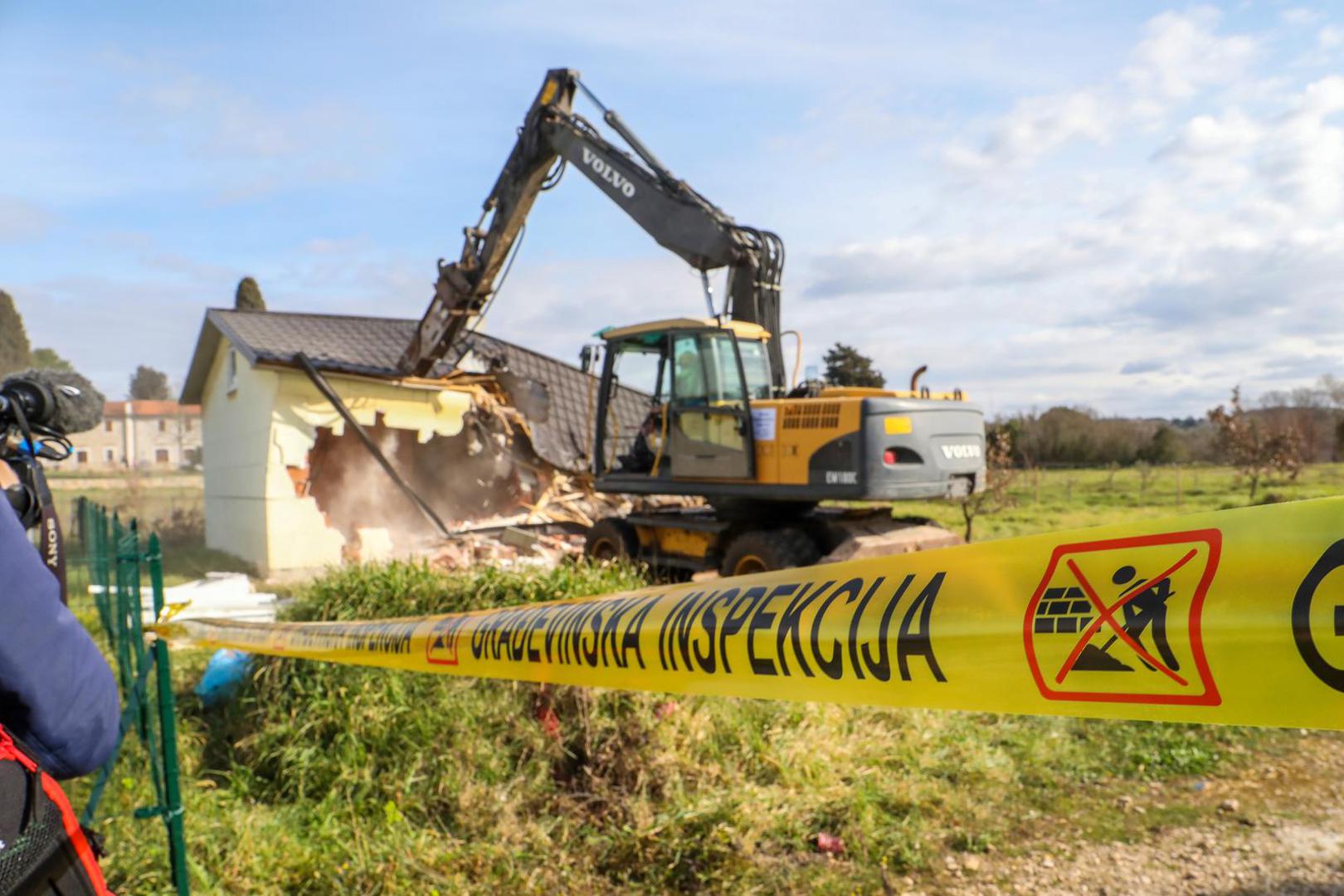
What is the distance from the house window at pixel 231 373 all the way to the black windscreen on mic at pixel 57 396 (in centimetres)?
1216

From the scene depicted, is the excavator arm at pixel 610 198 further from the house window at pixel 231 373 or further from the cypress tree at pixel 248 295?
the cypress tree at pixel 248 295

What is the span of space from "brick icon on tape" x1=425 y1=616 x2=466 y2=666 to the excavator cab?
21.2 ft

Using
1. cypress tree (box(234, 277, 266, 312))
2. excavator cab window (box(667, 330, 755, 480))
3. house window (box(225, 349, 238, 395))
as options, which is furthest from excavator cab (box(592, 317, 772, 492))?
cypress tree (box(234, 277, 266, 312))

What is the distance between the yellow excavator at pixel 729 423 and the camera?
8453mm

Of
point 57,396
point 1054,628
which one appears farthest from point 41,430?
point 1054,628

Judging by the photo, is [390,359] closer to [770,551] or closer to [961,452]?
[770,551]

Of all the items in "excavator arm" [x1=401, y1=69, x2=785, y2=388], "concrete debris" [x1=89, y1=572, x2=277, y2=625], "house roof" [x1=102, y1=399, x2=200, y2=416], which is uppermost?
"house roof" [x1=102, y1=399, x2=200, y2=416]

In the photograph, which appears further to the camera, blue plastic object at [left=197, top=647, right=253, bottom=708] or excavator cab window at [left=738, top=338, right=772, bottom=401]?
excavator cab window at [left=738, top=338, right=772, bottom=401]

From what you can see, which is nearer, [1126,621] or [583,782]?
[1126,621]

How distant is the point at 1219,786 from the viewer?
488 centimetres

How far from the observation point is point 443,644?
2709 mm

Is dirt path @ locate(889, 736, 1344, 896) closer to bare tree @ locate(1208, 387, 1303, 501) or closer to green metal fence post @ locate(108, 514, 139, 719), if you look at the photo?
green metal fence post @ locate(108, 514, 139, 719)

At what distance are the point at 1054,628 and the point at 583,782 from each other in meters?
3.56

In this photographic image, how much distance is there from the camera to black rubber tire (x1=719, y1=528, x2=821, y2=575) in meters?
8.80
